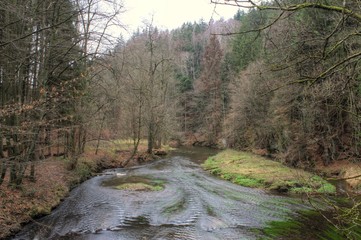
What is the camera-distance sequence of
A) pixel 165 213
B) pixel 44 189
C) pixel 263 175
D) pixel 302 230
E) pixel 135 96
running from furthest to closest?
pixel 135 96 < pixel 263 175 < pixel 44 189 < pixel 165 213 < pixel 302 230

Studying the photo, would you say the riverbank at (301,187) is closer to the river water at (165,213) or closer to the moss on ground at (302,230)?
the moss on ground at (302,230)

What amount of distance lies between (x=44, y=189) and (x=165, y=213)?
17.8 ft

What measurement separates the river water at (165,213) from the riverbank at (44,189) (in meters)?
0.37

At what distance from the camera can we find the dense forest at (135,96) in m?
8.84

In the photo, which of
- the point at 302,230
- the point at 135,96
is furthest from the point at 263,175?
the point at 135,96

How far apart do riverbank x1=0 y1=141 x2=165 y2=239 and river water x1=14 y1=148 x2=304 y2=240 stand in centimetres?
37

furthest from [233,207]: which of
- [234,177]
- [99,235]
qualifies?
[234,177]

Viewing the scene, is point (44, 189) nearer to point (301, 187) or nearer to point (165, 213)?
point (165, 213)

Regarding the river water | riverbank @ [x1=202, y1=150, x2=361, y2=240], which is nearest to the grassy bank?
riverbank @ [x1=202, y1=150, x2=361, y2=240]

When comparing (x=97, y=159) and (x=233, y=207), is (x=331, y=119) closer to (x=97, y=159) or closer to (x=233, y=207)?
(x=233, y=207)

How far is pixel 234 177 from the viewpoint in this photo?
19.8 meters

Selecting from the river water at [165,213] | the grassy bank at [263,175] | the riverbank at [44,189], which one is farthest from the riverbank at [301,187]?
the riverbank at [44,189]

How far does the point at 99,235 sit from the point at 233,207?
577 centimetres

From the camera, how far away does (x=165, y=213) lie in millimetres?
11867
